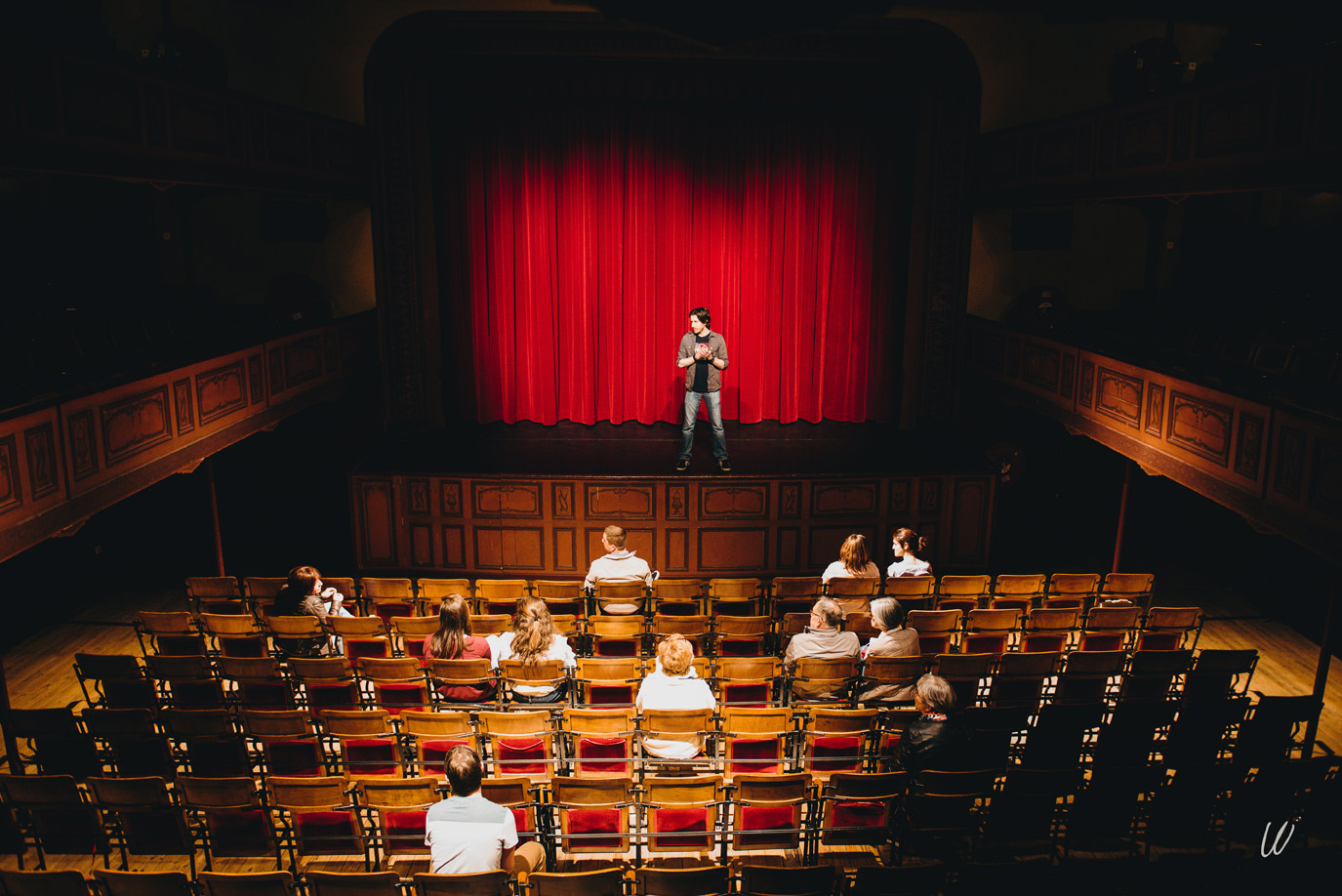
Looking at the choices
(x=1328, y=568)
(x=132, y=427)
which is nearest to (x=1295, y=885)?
(x=1328, y=568)

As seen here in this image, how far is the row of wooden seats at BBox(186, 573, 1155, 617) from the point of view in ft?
25.3

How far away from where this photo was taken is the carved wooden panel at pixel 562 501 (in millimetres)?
9531

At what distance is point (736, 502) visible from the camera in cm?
966

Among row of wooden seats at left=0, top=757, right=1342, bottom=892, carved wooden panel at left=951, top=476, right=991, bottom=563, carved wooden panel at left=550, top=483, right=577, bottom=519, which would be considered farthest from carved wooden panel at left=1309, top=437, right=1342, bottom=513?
carved wooden panel at left=550, top=483, right=577, bottom=519

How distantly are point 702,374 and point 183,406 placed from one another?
15.6 ft

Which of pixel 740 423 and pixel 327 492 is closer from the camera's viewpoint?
pixel 327 492

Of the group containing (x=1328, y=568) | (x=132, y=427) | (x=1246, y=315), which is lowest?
(x=1328, y=568)

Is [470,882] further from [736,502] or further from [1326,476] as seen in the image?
[736,502]

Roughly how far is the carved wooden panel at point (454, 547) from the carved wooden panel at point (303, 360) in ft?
6.84

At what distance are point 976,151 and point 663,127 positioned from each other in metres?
3.71

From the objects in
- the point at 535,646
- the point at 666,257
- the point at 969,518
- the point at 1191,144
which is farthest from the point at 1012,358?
the point at 535,646

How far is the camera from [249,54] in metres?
11.0

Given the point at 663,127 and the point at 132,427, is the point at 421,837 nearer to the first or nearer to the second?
the point at 132,427

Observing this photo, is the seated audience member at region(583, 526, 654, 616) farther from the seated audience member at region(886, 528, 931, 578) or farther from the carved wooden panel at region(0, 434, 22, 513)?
the carved wooden panel at region(0, 434, 22, 513)
